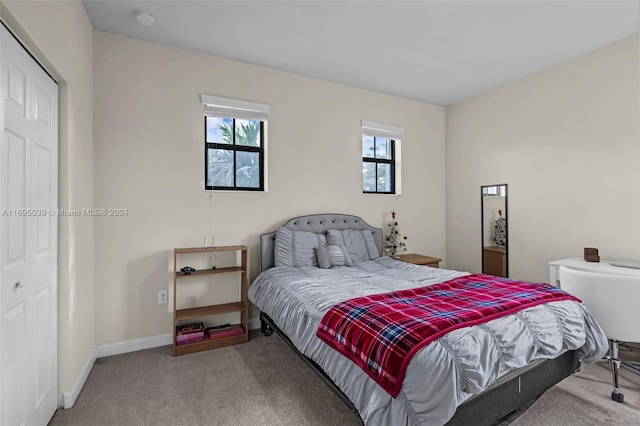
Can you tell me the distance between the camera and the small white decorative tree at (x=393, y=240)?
4.04m

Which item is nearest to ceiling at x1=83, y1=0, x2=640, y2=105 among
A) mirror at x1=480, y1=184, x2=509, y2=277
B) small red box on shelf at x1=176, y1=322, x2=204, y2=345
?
mirror at x1=480, y1=184, x2=509, y2=277

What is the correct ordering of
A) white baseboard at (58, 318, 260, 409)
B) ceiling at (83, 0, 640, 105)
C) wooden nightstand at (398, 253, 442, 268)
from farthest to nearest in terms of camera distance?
wooden nightstand at (398, 253, 442, 268) < ceiling at (83, 0, 640, 105) < white baseboard at (58, 318, 260, 409)

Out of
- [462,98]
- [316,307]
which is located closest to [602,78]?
[462,98]

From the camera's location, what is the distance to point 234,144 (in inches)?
132

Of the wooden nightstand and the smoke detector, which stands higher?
the smoke detector

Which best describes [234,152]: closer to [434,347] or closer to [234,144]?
[234,144]

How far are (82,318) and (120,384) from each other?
0.57 meters

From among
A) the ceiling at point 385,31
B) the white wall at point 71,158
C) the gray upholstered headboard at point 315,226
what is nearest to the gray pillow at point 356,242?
the gray upholstered headboard at point 315,226

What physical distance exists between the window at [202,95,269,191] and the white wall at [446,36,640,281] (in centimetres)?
286

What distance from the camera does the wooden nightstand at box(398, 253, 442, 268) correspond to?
12.6 feet

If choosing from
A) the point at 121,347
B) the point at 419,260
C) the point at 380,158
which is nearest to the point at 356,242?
the point at 419,260

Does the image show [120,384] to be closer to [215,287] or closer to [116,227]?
[215,287]

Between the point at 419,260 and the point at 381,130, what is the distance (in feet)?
5.74

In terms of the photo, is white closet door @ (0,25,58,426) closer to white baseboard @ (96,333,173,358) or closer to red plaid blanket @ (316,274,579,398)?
white baseboard @ (96,333,173,358)
